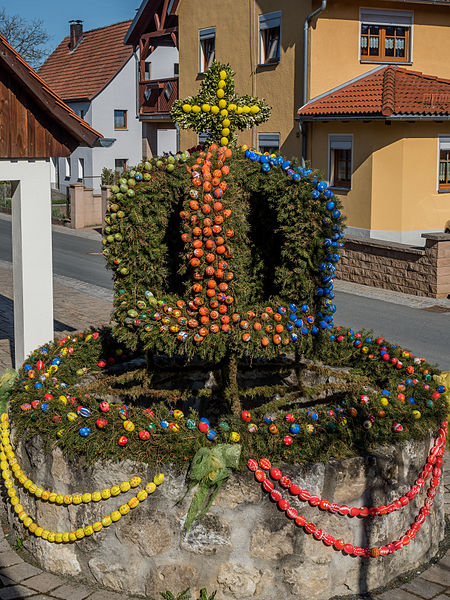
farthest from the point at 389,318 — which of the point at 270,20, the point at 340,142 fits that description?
the point at 270,20

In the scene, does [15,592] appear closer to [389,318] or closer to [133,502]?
[133,502]

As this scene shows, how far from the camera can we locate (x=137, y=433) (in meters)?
6.28

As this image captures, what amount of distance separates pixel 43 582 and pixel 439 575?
300 centimetres

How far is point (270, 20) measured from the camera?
85.8ft

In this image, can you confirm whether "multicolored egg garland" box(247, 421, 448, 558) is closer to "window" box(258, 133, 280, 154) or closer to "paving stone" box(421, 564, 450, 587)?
"paving stone" box(421, 564, 450, 587)

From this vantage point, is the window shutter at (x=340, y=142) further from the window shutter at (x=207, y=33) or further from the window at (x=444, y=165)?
the window shutter at (x=207, y=33)

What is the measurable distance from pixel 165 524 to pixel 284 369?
2871 mm

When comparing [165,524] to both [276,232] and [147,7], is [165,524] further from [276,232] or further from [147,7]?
[147,7]

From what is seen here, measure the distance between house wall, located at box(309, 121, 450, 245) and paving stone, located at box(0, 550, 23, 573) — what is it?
17.4m

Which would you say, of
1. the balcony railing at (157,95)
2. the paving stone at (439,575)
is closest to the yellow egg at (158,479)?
the paving stone at (439,575)

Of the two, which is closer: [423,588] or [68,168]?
[423,588]

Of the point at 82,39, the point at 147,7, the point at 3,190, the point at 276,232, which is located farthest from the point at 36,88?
the point at 82,39

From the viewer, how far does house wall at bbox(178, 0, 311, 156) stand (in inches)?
996

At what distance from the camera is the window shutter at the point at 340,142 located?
928 inches
